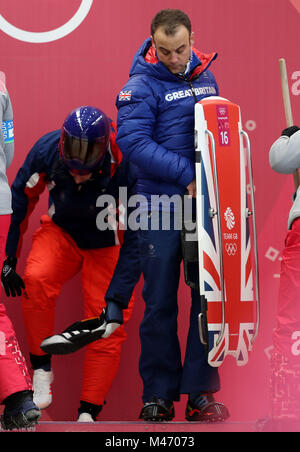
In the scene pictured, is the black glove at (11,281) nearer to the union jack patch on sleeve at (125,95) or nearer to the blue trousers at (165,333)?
the blue trousers at (165,333)

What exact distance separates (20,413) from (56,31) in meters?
2.02

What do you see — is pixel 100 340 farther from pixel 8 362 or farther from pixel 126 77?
pixel 126 77

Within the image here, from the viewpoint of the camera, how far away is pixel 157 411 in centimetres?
376

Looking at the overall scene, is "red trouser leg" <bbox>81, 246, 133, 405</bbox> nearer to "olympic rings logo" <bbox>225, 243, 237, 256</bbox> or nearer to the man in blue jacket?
the man in blue jacket

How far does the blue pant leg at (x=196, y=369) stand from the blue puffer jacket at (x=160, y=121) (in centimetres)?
50

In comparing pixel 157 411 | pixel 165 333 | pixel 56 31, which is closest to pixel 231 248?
pixel 165 333

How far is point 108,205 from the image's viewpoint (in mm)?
4160

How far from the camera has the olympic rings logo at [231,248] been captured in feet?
12.2

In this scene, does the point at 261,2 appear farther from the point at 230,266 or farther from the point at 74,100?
the point at 230,266

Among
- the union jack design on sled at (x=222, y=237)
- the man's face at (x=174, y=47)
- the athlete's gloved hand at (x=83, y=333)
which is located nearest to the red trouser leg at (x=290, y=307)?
the union jack design on sled at (x=222, y=237)

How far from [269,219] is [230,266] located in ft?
3.31

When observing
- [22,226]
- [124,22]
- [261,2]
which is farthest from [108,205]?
[261,2]

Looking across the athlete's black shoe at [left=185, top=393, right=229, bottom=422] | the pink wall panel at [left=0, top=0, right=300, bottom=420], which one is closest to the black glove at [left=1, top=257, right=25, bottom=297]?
the pink wall panel at [left=0, top=0, right=300, bottom=420]

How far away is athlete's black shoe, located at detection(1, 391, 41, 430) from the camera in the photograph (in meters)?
3.39
